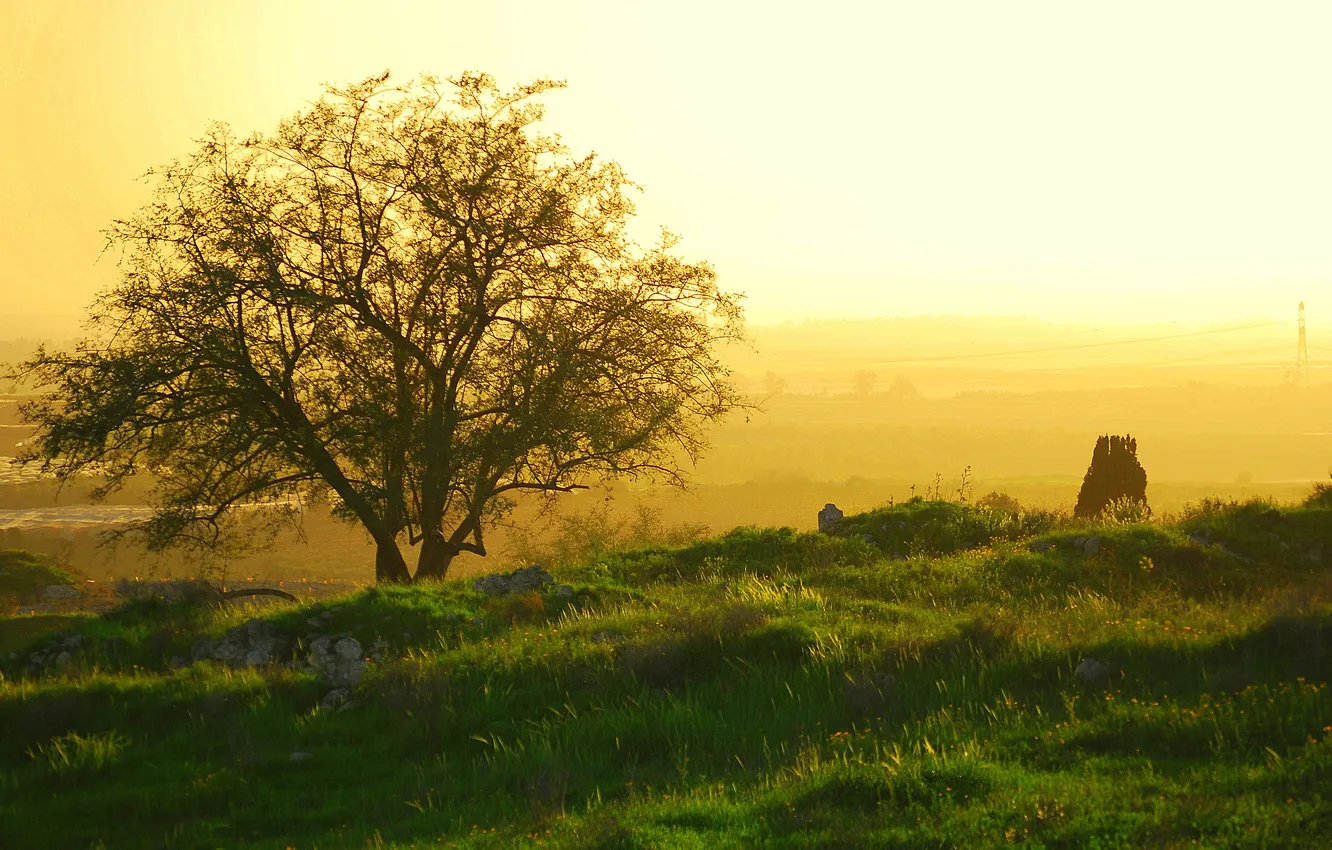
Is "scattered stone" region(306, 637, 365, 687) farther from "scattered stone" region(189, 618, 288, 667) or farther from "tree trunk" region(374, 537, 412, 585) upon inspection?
"tree trunk" region(374, 537, 412, 585)

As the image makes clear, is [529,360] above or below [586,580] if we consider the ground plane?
above

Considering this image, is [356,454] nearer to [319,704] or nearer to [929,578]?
[319,704]

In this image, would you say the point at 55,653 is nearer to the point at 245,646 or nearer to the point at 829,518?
the point at 245,646

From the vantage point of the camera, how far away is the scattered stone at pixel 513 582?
1578 centimetres

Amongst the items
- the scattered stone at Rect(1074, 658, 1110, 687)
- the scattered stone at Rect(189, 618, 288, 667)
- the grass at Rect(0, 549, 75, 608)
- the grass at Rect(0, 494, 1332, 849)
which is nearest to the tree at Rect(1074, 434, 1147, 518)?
the grass at Rect(0, 494, 1332, 849)

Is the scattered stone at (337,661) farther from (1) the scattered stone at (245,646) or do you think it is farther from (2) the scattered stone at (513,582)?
(2) the scattered stone at (513,582)

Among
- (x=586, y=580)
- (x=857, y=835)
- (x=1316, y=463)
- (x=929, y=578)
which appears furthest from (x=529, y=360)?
(x=1316, y=463)

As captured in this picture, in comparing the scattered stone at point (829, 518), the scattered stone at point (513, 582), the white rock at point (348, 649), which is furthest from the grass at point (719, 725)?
the scattered stone at point (829, 518)

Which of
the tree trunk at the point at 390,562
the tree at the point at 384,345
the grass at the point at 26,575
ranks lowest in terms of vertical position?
the grass at the point at 26,575

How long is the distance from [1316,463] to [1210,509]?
207 metres

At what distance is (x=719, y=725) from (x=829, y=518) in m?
12.6

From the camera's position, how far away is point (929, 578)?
15.0 metres

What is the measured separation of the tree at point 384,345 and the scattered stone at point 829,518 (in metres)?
3.91

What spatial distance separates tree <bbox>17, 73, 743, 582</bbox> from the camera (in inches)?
703
